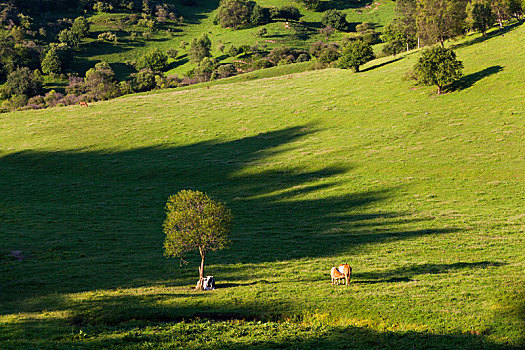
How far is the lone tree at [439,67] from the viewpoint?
81.7 metres

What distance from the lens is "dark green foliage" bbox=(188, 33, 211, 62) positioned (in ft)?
600

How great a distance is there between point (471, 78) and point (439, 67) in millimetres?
9415

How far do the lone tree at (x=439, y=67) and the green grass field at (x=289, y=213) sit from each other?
4949 mm

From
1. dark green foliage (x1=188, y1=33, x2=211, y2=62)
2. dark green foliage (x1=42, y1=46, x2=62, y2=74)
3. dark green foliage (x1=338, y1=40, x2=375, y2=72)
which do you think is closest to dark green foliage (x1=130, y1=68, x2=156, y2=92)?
dark green foliage (x1=188, y1=33, x2=211, y2=62)

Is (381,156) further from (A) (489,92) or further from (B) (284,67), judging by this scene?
(B) (284,67)

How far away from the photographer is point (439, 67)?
8194 cm

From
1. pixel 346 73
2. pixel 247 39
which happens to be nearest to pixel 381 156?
pixel 346 73

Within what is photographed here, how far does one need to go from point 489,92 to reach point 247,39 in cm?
13819

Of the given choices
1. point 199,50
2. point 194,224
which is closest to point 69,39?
point 199,50

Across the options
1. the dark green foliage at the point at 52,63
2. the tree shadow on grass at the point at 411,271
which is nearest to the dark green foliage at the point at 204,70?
the dark green foliage at the point at 52,63

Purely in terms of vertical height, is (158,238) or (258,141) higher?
(258,141)

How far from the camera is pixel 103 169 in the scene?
249 ft

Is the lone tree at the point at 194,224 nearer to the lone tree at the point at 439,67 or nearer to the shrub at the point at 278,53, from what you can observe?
the lone tree at the point at 439,67

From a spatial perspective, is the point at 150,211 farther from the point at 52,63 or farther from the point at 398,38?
the point at 52,63
